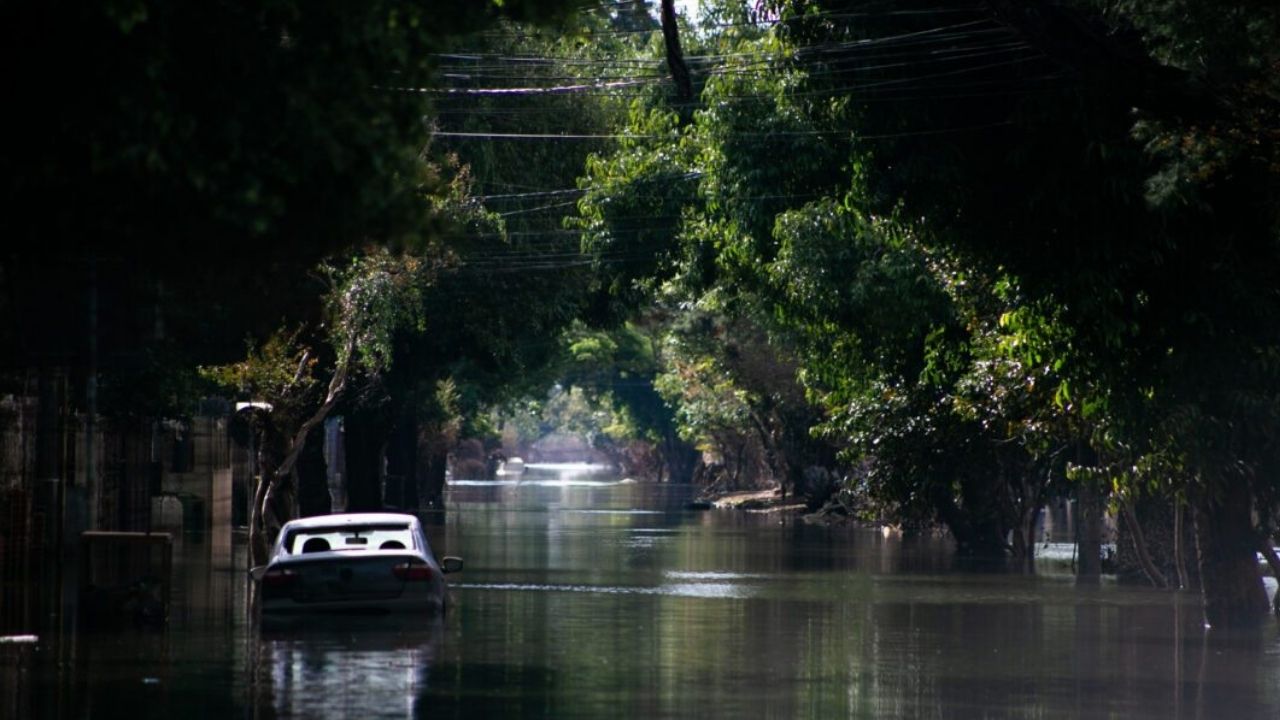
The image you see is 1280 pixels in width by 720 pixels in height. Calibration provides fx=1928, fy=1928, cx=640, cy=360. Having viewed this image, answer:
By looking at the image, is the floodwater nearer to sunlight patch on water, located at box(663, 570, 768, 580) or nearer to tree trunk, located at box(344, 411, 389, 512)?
sunlight patch on water, located at box(663, 570, 768, 580)

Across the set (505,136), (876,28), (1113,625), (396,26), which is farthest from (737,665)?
(505,136)

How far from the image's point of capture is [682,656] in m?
17.7

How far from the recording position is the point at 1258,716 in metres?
14.4

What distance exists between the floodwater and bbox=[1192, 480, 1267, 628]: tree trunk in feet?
Result: 1.44

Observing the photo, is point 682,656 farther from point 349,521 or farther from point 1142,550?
point 1142,550

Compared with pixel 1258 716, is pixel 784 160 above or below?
above

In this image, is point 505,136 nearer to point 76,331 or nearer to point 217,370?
point 217,370

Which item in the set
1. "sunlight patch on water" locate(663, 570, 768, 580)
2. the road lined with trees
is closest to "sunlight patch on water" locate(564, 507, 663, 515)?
the road lined with trees

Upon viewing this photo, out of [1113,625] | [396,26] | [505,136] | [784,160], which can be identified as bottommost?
[1113,625]

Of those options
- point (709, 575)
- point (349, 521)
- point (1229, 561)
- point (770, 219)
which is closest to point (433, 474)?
point (709, 575)

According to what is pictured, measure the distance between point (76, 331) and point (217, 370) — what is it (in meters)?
15.4

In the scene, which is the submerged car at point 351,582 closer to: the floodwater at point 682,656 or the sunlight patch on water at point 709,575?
the floodwater at point 682,656

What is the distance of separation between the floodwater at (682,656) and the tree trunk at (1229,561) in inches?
17.3

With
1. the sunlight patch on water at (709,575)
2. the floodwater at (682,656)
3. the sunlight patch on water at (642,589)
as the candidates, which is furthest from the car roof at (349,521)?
the sunlight patch on water at (709,575)
